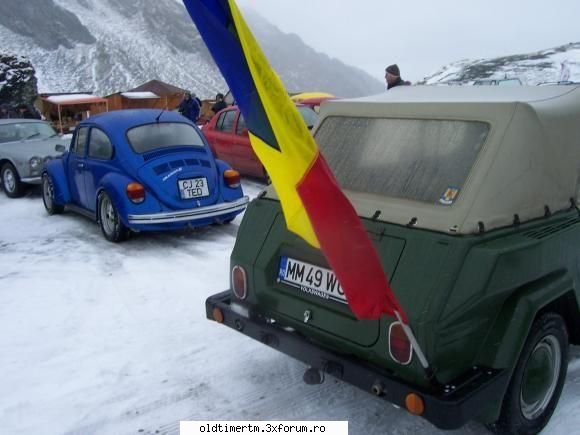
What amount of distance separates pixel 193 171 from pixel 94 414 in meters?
4.11

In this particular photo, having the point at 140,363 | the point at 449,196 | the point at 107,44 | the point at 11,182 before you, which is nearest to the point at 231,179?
the point at 140,363

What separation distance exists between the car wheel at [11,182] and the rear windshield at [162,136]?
388 centimetres

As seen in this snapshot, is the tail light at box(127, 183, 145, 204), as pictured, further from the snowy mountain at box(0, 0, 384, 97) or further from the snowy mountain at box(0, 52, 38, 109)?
the snowy mountain at box(0, 0, 384, 97)

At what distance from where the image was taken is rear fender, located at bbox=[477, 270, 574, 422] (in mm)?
2734

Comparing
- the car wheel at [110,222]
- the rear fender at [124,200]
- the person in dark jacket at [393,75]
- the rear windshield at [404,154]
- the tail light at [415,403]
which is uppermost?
the person in dark jacket at [393,75]

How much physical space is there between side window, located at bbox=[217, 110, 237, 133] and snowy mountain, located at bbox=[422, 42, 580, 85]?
65.5 feet

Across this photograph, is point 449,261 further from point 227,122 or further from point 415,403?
point 227,122

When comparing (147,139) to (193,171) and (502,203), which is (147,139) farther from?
(502,203)

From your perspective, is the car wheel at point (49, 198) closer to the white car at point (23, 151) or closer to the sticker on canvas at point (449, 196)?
the white car at point (23, 151)

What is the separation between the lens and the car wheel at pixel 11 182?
1002cm

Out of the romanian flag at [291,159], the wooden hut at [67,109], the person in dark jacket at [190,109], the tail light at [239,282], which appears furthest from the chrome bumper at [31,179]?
the wooden hut at [67,109]

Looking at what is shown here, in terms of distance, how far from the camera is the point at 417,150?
3373mm

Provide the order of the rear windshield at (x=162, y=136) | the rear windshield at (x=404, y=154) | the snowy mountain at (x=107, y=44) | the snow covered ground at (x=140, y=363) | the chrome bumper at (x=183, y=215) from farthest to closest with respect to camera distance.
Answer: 1. the snowy mountain at (x=107, y=44)
2. the rear windshield at (x=162, y=136)
3. the chrome bumper at (x=183, y=215)
4. the snow covered ground at (x=140, y=363)
5. the rear windshield at (x=404, y=154)

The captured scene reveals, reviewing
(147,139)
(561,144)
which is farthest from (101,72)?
(561,144)
